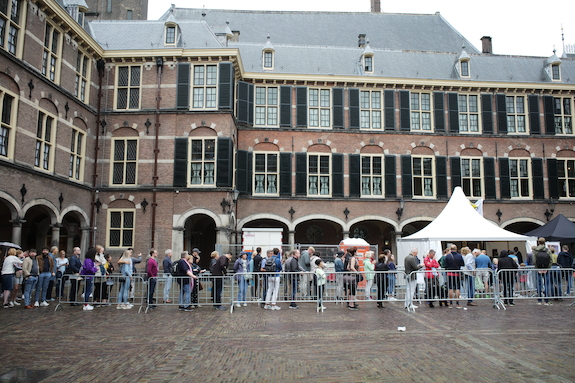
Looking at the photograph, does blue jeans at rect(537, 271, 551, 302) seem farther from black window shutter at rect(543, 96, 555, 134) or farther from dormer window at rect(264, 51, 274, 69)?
dormer window at rect(264, 51, 274, 69)

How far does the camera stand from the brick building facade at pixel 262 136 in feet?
65.6

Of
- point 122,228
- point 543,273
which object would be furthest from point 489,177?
point 122,228

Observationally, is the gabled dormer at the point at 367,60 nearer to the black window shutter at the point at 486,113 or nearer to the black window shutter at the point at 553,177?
the black window shutter at the point at 486,113

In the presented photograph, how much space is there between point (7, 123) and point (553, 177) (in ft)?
86.3

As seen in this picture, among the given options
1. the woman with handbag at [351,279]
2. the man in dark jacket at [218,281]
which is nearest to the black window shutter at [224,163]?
the man in dark jacket at [218,281]

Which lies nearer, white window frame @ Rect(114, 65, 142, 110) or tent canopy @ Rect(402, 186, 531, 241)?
tent canopy @ Rect(402, 186, 531, 241)

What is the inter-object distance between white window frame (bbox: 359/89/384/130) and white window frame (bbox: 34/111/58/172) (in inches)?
594

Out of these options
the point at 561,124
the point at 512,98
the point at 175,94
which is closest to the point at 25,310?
the point at 175,94

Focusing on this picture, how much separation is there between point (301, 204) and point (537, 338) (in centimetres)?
1645

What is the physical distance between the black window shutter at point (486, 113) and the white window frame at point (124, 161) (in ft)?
60.7

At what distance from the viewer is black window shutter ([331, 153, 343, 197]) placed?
24.5 m

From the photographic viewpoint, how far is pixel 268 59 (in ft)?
84.6

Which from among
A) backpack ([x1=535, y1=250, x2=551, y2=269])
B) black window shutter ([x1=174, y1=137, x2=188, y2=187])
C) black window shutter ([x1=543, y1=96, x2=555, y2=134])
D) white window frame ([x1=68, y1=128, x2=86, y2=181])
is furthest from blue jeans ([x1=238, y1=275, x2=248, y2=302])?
black window shutter ([x1=543, y1=96, x2=555, y2=134])

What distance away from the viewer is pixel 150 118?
22.1 meters
